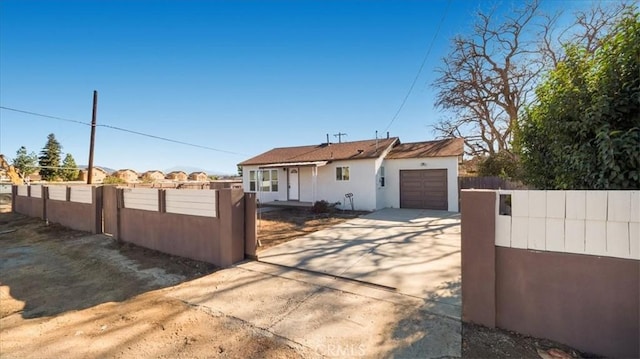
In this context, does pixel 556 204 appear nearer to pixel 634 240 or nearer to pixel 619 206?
pixel 619 206

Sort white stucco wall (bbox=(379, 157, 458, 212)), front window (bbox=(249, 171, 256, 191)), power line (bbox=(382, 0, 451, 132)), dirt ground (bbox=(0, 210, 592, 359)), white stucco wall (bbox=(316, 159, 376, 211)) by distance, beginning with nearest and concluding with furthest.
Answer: dirt ground (bbox=(0, 210, 592, 359))
power line (bbox=(382, 0, 451, 132))
white stucco wall (bbox=(379, 157, 458, 212))
white stucco wall (bbox=(316, 159, 376, 211))
front window (bbox=(249, 171, 256, 191))

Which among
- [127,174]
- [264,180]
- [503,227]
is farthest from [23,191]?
[127,174]

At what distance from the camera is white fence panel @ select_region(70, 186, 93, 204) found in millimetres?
8723

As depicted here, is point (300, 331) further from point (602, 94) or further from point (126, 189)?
point (126, 189)

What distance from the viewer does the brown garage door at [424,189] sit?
41.7 feet

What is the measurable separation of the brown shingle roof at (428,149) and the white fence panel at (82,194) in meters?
12.6

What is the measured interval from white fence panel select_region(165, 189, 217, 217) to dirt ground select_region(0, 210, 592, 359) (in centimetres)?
105

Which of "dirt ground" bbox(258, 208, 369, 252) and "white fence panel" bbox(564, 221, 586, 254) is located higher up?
"white fence panel" bbox(564, 221, 586, 254)

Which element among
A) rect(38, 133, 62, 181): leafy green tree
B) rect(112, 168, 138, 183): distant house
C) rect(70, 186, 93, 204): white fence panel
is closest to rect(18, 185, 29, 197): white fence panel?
rect(70, 186, 93, 204): white fence panel

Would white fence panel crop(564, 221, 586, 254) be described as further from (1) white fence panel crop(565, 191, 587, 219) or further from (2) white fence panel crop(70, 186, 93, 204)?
(2) white fence panel crop(70, 186, 93, 204)

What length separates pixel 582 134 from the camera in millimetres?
2859

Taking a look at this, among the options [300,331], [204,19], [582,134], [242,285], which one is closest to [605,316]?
[582,134]

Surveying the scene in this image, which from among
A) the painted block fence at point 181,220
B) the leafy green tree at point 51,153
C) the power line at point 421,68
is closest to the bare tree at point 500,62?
the power line at point 421,68

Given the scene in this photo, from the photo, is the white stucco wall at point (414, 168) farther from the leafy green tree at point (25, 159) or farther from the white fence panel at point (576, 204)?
the leafy green tree at point (25, 159)
